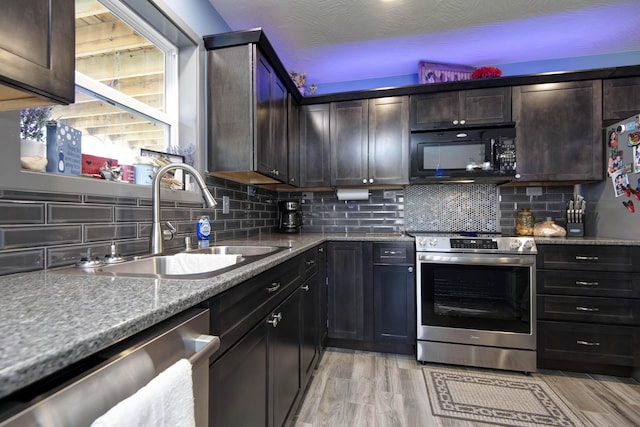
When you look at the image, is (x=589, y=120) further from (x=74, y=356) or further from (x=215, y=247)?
(x=74, y=356)

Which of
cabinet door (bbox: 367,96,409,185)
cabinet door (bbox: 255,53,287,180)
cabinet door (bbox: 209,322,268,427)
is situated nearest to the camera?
cabinet door (bbox: 209,322,268,427)

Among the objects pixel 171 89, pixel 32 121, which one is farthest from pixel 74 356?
pixel 171 89

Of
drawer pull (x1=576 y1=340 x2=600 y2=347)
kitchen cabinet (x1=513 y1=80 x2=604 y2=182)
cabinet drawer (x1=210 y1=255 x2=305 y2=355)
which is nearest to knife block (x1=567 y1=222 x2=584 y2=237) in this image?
kitchen cabinet (x1=513 y1=80 x2=604 y2=182)

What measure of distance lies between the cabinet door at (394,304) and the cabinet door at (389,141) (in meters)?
0.83

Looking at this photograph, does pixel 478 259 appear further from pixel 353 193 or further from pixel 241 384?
pixel 241 384

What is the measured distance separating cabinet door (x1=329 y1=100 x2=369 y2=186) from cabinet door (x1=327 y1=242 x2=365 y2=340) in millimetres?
685

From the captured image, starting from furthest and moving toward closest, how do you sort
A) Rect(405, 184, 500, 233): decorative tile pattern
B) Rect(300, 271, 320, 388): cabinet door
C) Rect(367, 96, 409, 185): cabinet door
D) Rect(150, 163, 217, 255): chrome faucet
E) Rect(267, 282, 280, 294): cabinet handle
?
Rect(405, 184, 500, 233): decorative tile pattern
Rect(367, 96, 409, 185): cabinet door
Rect(300, 271, 320, 388): cabinet door
Rect(150, 163, 217, 255): chrome faucet
Rect(267, 282, 280, 294): cabinet handle

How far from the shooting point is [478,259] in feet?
6.70

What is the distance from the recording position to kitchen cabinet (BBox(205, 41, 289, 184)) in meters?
1.76

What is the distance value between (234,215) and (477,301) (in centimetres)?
195

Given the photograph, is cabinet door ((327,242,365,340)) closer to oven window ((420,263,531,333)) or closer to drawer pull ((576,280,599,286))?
oven window ((420,263,531,333))

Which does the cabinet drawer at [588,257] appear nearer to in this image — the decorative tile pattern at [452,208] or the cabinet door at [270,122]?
the decorative tile pattern at [452,208]

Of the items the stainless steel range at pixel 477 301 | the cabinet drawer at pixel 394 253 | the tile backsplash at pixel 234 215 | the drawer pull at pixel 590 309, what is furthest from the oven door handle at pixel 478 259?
the tile backsplash at pixel 234 215

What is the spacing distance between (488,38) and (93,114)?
9.39 ft
